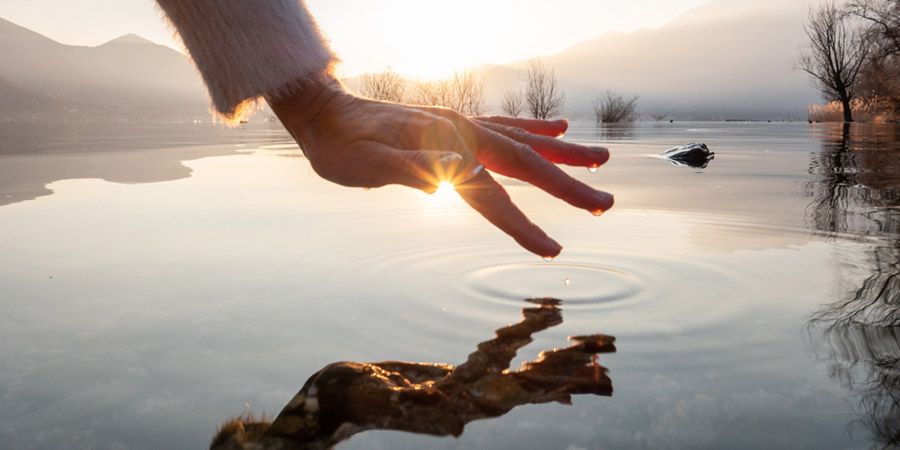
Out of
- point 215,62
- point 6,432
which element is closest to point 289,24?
point 215,62

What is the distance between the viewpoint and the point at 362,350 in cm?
192

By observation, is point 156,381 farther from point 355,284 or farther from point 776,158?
point 776,158

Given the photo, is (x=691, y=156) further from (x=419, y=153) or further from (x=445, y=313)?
(x=419, y=153)

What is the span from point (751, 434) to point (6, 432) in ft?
5.15

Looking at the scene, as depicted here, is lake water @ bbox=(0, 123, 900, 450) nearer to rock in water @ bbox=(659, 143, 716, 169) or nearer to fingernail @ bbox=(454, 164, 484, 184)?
fingernail @ bbox=(454, 164, 484, 184)

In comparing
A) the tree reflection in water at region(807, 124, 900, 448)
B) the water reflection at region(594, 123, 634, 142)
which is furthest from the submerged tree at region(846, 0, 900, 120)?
the tree reflection in water at region(807, 124, 900, 448)

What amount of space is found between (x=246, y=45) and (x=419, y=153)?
48 cm

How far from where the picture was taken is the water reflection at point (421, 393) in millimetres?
1442

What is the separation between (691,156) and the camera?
1022 cm

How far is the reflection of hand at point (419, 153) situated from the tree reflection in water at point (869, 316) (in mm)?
750

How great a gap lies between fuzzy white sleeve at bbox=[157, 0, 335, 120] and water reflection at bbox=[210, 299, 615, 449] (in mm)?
718

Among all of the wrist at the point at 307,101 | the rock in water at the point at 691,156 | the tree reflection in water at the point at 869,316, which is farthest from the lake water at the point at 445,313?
the rock in water at the point at 691,156

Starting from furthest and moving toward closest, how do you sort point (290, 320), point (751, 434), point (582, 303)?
1. point (582, 303)
2. point (290, 320)
3. point (751, 434)

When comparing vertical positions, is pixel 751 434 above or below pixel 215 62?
below
